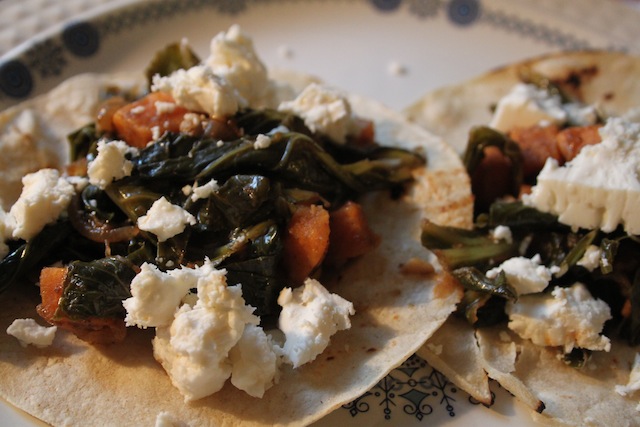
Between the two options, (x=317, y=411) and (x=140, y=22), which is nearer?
(x=317, y=411)

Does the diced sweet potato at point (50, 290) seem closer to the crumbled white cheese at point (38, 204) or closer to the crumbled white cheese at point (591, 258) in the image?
the crumbled white cheese at point (38, 204)

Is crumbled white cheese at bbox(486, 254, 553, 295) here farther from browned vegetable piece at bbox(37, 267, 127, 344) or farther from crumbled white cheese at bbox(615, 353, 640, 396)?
browned vegetable piece at bbox(37, 267, 127, 344)

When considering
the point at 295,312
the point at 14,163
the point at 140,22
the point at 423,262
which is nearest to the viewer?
the point at 295,312

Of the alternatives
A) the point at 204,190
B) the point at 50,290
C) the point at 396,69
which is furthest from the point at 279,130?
the point at 396,69

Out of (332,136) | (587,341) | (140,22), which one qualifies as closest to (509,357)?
(587,341)

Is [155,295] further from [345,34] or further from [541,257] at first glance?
[345,34]

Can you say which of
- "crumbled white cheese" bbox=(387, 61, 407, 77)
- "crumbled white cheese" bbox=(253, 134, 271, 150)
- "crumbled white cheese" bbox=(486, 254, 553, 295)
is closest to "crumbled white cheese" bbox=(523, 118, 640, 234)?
"crumbled white cheese" bbox=(486, 254, 553, 295)

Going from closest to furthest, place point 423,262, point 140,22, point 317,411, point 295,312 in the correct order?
point 317,411 → point 295,312 → point 423,262 → point 140,22

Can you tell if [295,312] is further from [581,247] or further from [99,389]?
Answer: [581,247]
